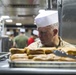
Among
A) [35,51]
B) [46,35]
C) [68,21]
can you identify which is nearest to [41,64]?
[35,51]

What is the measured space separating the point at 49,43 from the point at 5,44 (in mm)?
4113

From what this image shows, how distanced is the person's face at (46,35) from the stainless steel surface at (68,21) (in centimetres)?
116

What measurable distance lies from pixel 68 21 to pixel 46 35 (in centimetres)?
130

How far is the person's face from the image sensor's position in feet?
6.84

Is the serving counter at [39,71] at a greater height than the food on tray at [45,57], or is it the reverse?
the food on tray at [45,57]

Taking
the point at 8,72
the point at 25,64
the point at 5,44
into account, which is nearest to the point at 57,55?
the point at 25,64

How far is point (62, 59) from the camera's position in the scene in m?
1.48

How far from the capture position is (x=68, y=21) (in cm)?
333

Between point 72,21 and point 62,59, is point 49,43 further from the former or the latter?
point 72,21

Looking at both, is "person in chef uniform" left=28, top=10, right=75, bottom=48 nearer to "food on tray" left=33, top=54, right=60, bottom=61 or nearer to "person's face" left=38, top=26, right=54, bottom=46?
"person's face" left=38, top=26, right=54, bottom=46

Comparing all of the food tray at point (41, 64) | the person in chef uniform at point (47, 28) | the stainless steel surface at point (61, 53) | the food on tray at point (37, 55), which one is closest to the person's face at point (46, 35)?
the person in chef uniform at point (47, 28)

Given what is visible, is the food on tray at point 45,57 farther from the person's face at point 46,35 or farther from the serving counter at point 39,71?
the person's face at point 46,35

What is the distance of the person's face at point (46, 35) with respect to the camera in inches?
82.0

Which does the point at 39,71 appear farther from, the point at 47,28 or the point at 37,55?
the point at 47,28
